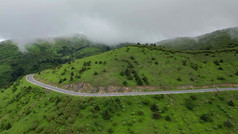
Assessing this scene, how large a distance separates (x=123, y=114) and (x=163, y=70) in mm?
44099

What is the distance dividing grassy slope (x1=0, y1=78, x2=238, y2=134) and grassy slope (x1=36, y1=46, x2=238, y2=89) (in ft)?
37.2

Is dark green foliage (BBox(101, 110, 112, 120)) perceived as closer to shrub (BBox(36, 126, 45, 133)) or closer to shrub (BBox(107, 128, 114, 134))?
shrub (BBox(107, 128, 114, 134))

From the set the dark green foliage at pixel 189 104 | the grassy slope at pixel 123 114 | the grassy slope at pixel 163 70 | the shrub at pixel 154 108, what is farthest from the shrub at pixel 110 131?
the dark green foliage at pixel 189 104

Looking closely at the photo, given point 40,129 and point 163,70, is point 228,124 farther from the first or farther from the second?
point 40,129

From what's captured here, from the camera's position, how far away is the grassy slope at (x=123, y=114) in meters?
32.1

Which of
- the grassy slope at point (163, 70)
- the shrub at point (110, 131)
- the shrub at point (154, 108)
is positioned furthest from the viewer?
the grassy slope at point (163, 70)

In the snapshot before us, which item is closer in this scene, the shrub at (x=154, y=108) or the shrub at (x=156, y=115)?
the shrub at (x=156, y=115)

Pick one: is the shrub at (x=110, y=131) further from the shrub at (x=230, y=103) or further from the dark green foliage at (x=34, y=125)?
the shrub at (x=230, y=103)

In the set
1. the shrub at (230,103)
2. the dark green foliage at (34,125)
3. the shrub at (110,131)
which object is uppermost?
the dark green foliage at (34,125)

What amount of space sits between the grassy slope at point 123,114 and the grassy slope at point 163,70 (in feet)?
37.2

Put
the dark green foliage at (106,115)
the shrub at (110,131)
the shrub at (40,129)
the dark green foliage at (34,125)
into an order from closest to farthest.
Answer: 1. the shrub at (110,131)
2. the shrub at (40,129)
3. the dark green foliage at (34,125)
4. the dark green foliage at (106,115)

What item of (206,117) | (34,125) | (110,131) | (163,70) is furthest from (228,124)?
(34,125)

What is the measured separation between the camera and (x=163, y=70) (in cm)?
6725

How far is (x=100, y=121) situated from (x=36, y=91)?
154ft
